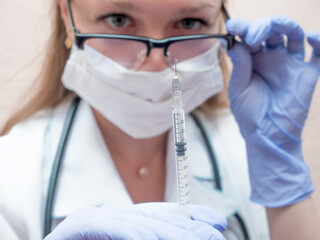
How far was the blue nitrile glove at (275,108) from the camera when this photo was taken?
0.94 metres

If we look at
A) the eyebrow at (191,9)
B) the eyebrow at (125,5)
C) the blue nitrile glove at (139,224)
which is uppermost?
the eyebrow at (125,5)

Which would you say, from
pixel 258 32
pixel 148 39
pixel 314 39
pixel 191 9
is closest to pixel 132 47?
pixel 148 39

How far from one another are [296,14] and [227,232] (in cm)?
74

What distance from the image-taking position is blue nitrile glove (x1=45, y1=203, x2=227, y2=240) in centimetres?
56

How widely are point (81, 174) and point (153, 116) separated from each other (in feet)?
0.79

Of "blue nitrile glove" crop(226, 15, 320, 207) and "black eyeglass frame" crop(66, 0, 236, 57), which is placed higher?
"black eyeglass frame" crop(66, 0, 236, 57)

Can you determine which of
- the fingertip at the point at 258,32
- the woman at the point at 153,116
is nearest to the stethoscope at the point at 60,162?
the woman at the point at 153,116

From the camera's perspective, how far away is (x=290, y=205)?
3.13 ft

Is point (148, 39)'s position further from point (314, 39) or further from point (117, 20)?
point (314, 39)

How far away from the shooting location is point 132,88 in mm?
919

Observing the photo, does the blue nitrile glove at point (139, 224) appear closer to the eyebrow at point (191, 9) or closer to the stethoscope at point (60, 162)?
the stethoscope at point (60, 162)

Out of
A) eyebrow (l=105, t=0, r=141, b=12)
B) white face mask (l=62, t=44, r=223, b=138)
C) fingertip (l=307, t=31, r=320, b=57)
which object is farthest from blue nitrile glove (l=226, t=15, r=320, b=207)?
eyebrow (l=105, t=0, r=141, b=12)

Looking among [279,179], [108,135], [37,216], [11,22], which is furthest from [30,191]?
[279,179]

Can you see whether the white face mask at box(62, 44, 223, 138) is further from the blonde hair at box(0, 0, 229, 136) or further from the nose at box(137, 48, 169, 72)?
the blonde hair at box(0, 0, 229, 136)
